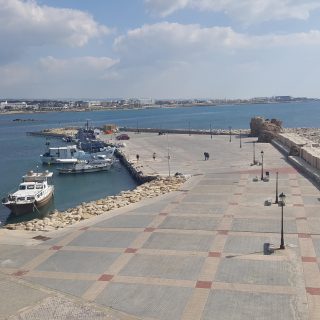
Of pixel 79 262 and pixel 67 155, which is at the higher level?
pixel 79 262

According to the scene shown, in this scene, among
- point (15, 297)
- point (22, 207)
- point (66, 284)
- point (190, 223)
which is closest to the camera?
point (15, 297)

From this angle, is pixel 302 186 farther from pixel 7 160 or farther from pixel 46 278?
pixel 7 160

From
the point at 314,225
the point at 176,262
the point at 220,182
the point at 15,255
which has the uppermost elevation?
Result: the point at 314,225

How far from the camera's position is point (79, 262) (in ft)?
68.7

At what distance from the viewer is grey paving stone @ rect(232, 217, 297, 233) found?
80.7ft

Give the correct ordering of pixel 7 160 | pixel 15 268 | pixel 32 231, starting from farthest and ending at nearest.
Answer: pixel 7 160, pixel 32 231, pixel 15 268

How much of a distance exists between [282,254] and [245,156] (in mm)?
36343

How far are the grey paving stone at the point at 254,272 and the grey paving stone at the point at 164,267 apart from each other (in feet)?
3.43

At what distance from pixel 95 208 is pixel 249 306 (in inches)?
718

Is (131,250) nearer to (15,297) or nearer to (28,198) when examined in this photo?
(15,297)

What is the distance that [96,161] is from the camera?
201 feet

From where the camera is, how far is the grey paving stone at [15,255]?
21.3 metres

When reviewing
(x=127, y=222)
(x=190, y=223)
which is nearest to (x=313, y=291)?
(x=190, y=223)

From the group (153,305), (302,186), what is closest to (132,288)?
(153,305)
